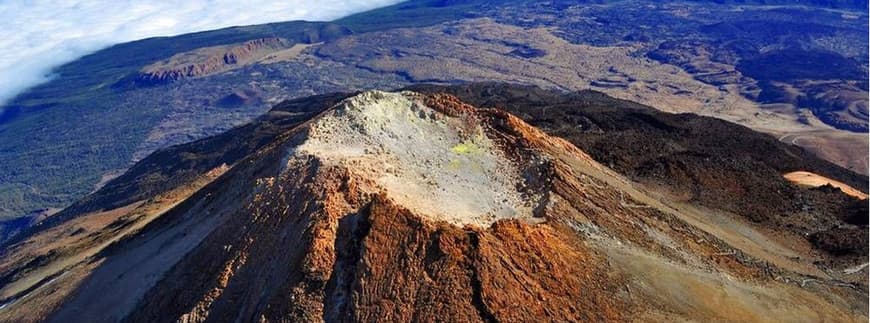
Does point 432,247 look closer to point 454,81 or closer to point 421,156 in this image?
point 421,156

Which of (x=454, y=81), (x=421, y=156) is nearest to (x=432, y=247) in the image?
(x=421, y=156)

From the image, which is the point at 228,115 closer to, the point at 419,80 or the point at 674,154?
the point at 419,80

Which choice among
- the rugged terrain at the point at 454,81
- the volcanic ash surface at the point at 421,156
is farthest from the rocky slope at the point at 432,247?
the rugged terrain at the point at 454,81

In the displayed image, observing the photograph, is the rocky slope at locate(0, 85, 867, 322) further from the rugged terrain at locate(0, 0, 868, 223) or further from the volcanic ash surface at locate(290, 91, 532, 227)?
the rugged terrain at locate(0, 0, 868, 223)

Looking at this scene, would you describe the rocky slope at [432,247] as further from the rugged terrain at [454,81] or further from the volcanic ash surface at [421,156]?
the rugged terrain at [454,81]

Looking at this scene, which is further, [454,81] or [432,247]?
[454,81]

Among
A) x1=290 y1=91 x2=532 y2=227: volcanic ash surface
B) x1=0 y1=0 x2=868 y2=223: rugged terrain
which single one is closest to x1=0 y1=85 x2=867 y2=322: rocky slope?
x1=290 y1=91 x2=532 y2=227: volcanic ash surface
